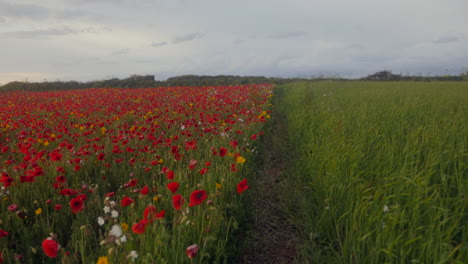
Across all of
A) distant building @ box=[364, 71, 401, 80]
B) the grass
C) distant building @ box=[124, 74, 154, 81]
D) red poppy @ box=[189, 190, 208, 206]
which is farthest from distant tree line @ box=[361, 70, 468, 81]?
red poppy @ box=[189, 190, 208, 206]

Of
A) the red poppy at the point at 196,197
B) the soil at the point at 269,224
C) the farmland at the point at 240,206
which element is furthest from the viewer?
the soil at the point at 269,224

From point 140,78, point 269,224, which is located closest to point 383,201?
point 269,224

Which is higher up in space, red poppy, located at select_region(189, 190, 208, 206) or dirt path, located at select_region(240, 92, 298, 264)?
red poppy, located at select_region(189, 190, 208, 206)

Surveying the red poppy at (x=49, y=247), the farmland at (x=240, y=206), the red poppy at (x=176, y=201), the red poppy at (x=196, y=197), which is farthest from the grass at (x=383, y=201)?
the red poppy at (x=49, y=247)

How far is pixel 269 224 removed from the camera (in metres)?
2.70

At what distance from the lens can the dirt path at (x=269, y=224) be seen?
7.50 feet

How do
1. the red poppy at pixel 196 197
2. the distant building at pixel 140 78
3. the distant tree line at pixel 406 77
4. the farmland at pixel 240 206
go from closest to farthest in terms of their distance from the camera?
1. the red poppy at pixel 196 197
2. the farmland at pixel 240 206
3. the distant building at pixel 140 78
4. the distant tree line at pixel 406 77

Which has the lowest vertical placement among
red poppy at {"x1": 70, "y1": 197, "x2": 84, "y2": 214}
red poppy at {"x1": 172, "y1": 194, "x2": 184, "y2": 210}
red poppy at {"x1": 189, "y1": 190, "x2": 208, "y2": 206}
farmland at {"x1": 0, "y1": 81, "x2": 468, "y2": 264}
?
farmland at {"x1": 0, "y1": 81, "x2": 468, "y2": 264}

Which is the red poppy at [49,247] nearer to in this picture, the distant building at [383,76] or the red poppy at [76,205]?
the red poppy at [76,205]

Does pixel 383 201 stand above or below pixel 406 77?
below

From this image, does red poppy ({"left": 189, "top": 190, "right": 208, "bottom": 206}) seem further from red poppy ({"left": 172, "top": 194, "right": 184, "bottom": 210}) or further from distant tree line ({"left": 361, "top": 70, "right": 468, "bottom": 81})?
distant tree line ({"left": 361, "top": 70, "right": 468, "bottom": 81})

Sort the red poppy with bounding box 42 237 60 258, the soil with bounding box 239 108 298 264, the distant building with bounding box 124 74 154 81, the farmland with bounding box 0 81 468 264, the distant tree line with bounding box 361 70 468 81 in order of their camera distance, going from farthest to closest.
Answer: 1. the distant tree line with bounding box 361 70 468 81
2. the distant building with bounding box 124 74 154 81
3. the soil with bounding box 239 108 298 264
4. the farmland with bounding box 0 81 468 264
5. the red poppy with bounding box 42 237 60 258

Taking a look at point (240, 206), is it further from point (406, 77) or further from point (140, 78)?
point (406, 77)

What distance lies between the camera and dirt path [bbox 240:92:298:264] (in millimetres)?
2287
